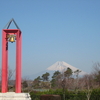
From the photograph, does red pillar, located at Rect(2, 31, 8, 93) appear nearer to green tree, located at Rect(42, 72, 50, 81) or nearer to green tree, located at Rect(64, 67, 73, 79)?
green tree, located at Rect(64, 67, 73, 79)

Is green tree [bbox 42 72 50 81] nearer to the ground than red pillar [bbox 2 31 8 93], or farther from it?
farther from it

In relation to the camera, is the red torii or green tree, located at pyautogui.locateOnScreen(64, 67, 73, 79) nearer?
the red torii

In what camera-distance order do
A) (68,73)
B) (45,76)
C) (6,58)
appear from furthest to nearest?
(45,76), (68,73), (6,58)

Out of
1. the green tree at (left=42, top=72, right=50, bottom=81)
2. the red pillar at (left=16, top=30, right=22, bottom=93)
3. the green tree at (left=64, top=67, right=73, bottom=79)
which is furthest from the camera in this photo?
the green tree at (left=42, top=72, right=50, bottom=81)

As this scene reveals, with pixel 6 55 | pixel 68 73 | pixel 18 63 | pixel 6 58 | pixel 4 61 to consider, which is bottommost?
pixel 18 63

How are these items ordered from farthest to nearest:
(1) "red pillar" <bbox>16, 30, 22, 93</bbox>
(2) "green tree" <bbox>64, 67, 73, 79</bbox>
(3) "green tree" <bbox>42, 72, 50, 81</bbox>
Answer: (3) "green tree" <bbox>42, 72, 50, 81</bbox> < (2) "green tree" <bbox>64, 67, 73, 79</bbox> < (1) "red pillar" <bbox>16, 30, 22, 93</bbox>

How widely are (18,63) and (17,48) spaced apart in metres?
0.70

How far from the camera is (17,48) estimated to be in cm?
1092

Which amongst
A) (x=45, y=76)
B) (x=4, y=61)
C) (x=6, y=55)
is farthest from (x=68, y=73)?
(x=4, y=61)

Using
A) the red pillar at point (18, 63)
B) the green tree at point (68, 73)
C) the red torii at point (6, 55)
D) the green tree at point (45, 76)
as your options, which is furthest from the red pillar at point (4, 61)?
the green tree at point (45, 76)

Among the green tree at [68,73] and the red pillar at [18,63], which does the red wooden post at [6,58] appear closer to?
the red pillar at [18,63]

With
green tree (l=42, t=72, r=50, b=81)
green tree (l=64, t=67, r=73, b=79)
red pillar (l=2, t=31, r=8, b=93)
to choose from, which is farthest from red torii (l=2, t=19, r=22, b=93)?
green tree (l=42, t=72, r=50, b=81)

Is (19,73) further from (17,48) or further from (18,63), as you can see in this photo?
(17,48)

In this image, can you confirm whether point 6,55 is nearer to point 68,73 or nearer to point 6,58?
point 6,58
